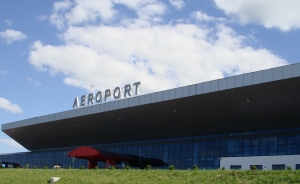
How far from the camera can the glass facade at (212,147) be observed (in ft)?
138

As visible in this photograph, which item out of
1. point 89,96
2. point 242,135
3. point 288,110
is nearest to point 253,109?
point 288,110

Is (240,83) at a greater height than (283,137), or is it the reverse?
(240,83)

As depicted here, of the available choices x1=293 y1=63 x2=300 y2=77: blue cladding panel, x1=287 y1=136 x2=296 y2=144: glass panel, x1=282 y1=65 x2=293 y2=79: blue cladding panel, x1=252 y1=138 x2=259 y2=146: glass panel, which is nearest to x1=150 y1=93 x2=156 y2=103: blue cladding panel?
x1=252 y1=138 x2=259 y2=146: glass panel

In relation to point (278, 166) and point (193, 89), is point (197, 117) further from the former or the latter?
point (278, 166)

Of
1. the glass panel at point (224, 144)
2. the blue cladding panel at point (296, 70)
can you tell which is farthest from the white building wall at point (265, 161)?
the glass panel at point (224, 144)

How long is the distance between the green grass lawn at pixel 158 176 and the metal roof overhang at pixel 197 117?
13281 millimetres

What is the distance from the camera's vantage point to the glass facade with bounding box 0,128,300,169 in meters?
42.0

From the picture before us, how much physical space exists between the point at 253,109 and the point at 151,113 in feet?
39.6

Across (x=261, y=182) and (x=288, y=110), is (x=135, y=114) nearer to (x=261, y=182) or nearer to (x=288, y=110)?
(x=288, y=110)

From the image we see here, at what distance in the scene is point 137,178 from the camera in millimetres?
26969

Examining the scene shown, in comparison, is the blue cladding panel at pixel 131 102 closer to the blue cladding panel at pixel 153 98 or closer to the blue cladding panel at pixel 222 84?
the blue cladding panel at pixel 153 98

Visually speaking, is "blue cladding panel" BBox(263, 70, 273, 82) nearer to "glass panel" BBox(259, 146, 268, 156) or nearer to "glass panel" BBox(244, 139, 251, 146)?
"glass panel" BBox(259, 146, 268, 156)

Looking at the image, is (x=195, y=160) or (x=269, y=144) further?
(x=195, y=160)

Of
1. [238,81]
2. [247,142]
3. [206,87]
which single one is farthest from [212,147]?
[238,81]
